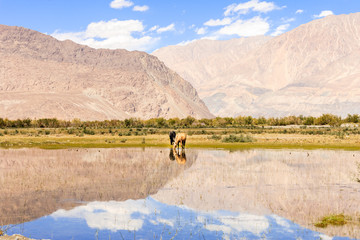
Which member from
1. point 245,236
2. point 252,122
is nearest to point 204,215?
point 245,236

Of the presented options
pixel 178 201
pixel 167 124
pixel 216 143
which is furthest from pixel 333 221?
pixel 167 124

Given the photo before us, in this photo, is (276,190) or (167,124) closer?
(276,190)

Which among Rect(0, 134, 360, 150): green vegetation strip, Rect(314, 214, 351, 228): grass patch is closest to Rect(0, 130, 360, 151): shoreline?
Rect(0, 134, 360, 150): green vegetation strip

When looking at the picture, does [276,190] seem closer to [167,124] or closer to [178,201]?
[178,201]

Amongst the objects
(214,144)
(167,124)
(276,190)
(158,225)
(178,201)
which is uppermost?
(167,124)

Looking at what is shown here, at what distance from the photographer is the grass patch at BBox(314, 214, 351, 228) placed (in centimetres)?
1200

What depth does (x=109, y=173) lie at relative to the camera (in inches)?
898

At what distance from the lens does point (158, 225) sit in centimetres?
1221

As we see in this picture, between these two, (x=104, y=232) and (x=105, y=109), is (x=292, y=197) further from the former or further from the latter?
(x=105, y=109)

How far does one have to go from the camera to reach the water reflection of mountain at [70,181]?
14795 mm

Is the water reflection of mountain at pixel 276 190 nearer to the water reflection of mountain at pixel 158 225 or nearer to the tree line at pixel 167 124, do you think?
the water reflection of mountain at pixel 158 225

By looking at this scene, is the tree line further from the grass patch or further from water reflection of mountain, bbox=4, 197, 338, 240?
the grass patch

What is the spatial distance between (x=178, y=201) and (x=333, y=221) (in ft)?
18.5

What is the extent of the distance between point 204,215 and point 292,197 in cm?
439
